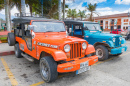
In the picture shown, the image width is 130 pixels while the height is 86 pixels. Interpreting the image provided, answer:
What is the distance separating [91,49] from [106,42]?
1.96 m

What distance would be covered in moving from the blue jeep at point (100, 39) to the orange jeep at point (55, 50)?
4.28 feet

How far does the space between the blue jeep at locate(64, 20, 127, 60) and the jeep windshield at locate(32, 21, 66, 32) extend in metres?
0.62

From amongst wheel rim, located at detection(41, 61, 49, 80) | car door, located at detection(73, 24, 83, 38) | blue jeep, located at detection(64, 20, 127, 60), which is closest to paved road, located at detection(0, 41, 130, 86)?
wheel rim, located at detection(41, 61, 49, 80)

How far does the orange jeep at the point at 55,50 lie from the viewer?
3121mm

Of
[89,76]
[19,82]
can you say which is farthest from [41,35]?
[89,76]

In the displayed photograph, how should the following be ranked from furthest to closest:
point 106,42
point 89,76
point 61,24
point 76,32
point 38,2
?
point 38,2, point 76,32, point 106,42, point 61,24, point 89,76

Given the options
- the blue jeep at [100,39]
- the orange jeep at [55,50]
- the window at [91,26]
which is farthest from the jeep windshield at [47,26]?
the window at [91,26]

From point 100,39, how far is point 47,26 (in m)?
2.95

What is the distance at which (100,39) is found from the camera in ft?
19.2

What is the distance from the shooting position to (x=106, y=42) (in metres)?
5.56

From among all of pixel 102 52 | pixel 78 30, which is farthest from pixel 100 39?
pixel 78 30

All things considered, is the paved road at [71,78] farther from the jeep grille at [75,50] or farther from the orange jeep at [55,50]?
the jeep grille at [75,50]

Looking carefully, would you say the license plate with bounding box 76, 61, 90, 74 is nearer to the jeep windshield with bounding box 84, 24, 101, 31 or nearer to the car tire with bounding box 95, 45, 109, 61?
the car tire with bounding box 95, 45, 109, 61

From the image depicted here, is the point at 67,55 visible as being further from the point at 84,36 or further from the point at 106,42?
the point at 84,36
